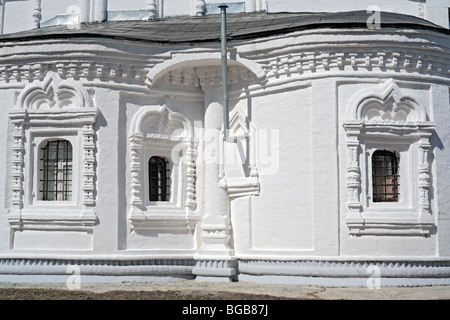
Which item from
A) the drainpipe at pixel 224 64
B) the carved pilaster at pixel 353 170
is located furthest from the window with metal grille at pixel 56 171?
the carved pilaster at pixel 353 170

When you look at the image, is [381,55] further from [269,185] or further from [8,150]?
[8,150]

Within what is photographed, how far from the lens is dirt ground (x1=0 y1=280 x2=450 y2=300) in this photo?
1122 centimetres

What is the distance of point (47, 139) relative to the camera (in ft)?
45.2

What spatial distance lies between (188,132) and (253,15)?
3241 mm

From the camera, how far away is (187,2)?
16672 mm

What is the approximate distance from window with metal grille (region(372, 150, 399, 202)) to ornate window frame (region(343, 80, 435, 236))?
0.15 m

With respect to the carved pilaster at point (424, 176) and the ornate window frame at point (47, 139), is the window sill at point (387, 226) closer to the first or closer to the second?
the carved pilaster at point (424, 176)

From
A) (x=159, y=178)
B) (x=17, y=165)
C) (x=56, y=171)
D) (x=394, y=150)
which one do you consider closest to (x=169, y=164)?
(x=159, y=178)

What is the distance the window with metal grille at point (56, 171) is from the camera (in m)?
13.8

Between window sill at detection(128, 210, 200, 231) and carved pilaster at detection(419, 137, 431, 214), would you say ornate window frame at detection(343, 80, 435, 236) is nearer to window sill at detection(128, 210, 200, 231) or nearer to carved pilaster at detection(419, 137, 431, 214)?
carved pilaster at detection(419, 137, 431, 214)

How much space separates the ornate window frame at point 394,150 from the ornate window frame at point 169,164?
3.19 metres

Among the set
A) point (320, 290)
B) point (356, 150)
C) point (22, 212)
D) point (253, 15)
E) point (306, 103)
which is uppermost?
point (253, 15)

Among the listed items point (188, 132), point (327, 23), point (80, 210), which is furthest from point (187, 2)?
point (80, 210)

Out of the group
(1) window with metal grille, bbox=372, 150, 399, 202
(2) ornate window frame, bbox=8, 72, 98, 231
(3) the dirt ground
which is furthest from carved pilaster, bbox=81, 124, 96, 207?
(1) window with metal grille, bbox=372, 150, 399, 202
